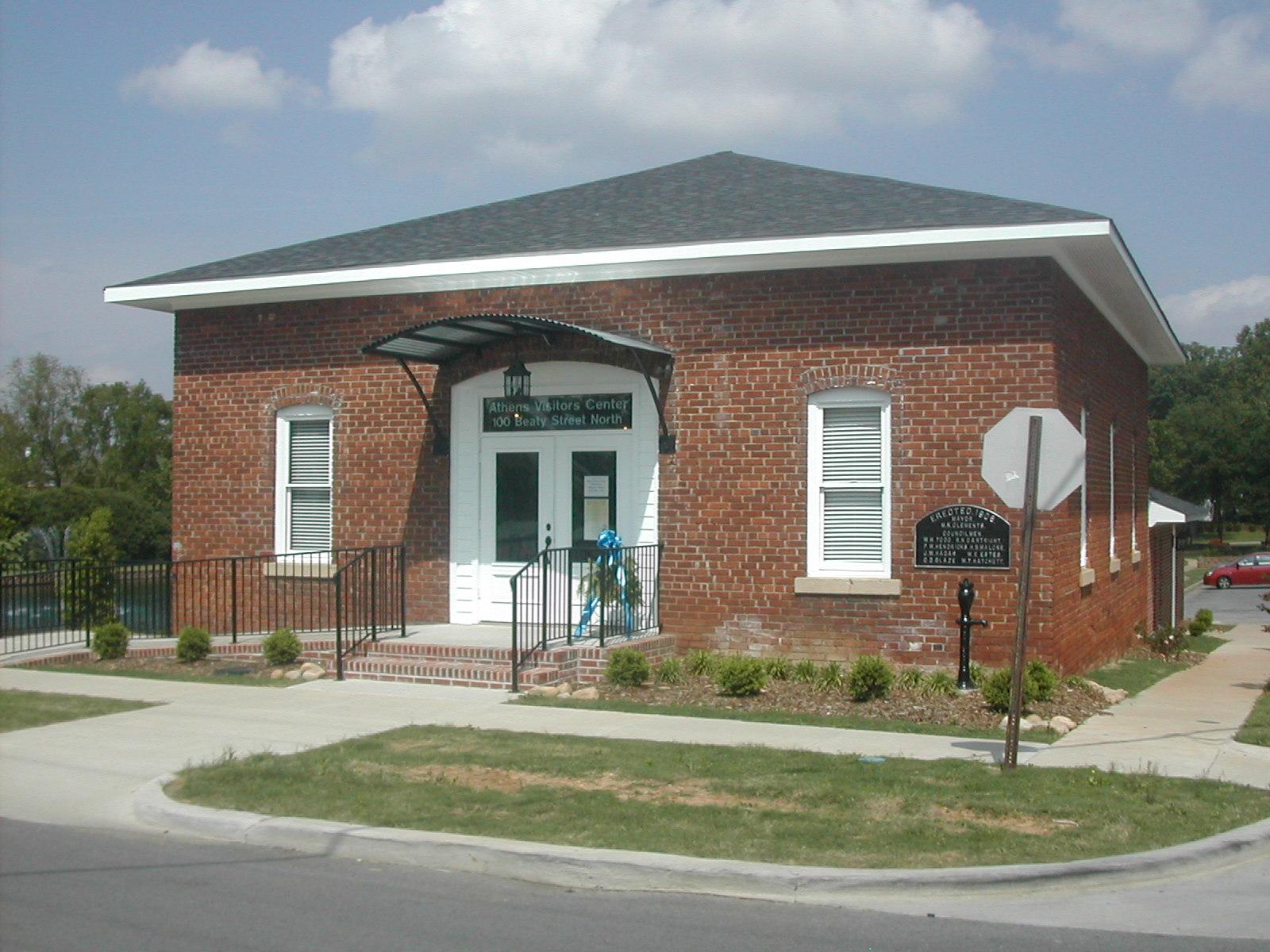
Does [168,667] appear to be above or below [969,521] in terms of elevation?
below

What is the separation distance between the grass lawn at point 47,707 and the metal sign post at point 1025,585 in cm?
800

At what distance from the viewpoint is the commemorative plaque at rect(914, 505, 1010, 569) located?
13.9 metres

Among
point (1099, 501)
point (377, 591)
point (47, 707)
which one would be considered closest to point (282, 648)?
point (377, 591)

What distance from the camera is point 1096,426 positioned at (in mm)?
17625

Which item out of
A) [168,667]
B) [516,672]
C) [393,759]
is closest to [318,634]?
[168,667]

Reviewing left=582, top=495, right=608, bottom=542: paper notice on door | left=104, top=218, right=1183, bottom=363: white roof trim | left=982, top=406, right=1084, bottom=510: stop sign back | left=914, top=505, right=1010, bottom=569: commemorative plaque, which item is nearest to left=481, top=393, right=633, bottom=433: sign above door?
left=582, top=495, right=608, bottom=542: paper notice on door

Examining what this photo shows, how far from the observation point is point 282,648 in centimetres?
1511

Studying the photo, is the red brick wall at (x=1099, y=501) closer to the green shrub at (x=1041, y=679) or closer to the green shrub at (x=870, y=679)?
the green shrub at (x=1041, y=679)

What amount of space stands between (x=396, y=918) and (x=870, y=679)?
7.21m

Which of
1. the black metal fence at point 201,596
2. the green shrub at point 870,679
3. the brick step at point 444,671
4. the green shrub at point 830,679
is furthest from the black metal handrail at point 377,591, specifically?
the green shrub at point 870,679

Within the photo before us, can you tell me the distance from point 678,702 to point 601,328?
188 inches

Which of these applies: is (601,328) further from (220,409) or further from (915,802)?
(915,802)

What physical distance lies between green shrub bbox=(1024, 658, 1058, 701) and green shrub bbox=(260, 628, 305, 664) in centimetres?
796

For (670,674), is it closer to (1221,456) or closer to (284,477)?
(284,477)
